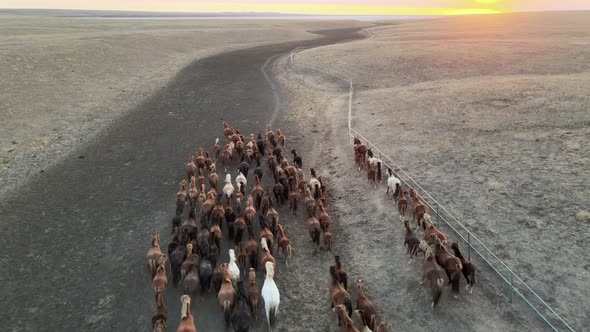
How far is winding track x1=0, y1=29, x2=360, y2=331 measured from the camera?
12.0 meters

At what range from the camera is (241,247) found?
1355cm

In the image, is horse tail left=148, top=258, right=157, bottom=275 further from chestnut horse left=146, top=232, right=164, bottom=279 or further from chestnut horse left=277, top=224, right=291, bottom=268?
chestnut horse left=277, top=224, right=291, bottom=268

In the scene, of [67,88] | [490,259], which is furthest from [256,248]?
[67,88]

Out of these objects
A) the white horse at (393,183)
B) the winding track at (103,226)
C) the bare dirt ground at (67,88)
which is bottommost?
the winding track at (103,226)

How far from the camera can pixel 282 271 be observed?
1366cm

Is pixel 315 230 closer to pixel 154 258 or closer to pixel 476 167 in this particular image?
pixel 154 258

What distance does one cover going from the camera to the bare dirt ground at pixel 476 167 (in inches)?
465

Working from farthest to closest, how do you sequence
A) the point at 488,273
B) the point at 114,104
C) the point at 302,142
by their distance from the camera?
the point at 114,104, the point at 302,142, the point at 488,273

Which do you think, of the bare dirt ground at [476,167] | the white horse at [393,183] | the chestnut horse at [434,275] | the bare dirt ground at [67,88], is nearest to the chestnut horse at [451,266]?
the chestnut horse at [434,275]

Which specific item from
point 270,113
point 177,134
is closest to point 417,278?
point 177,134

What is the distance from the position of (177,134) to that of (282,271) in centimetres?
1509

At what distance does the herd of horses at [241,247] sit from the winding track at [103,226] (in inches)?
28.4

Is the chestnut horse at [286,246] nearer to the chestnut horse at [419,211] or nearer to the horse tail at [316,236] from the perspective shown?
the horse tail at [316,236]

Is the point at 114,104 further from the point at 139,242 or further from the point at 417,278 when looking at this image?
the point at 417,278
